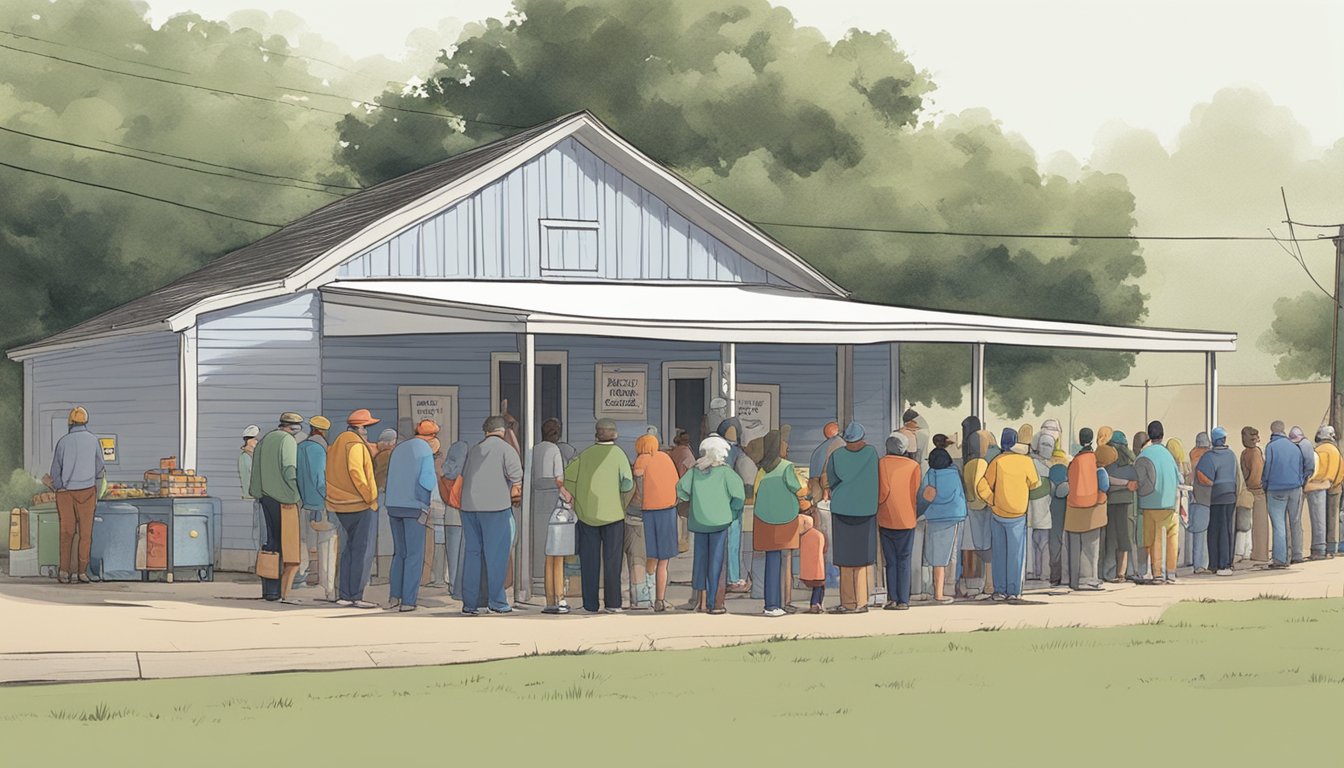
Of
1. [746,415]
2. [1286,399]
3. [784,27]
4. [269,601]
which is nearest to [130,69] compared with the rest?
[784,27]

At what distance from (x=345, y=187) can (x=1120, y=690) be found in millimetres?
31873

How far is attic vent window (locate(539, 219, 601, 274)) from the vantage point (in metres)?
26.4

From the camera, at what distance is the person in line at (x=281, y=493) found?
60.4ft

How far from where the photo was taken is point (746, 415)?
2741 centimetres

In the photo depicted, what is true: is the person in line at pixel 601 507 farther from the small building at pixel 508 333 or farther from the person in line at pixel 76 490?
the person in line at pixel 76 490

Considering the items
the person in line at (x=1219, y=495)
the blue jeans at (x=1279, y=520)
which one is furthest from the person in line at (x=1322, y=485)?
the person in line at (x=1219, y=495)

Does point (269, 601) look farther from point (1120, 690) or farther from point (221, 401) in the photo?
point (1120, 690)

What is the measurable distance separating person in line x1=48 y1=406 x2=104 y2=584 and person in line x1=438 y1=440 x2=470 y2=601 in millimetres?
4103

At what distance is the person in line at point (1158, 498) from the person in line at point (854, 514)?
3.71 meters

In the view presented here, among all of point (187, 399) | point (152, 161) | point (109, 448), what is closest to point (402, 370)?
point (187, 399)

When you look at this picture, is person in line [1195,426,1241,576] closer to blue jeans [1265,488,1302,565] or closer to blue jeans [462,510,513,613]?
blue jeans [1265,488,1302,565]

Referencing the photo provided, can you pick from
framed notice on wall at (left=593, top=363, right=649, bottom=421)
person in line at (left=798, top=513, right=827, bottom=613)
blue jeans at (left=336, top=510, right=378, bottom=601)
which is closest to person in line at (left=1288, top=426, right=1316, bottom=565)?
person in line at (left=798, top=513, right=827, bottom=613)

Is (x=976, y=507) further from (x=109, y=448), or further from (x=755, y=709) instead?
(x=109, y=448)

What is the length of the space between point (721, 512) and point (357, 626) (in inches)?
127
